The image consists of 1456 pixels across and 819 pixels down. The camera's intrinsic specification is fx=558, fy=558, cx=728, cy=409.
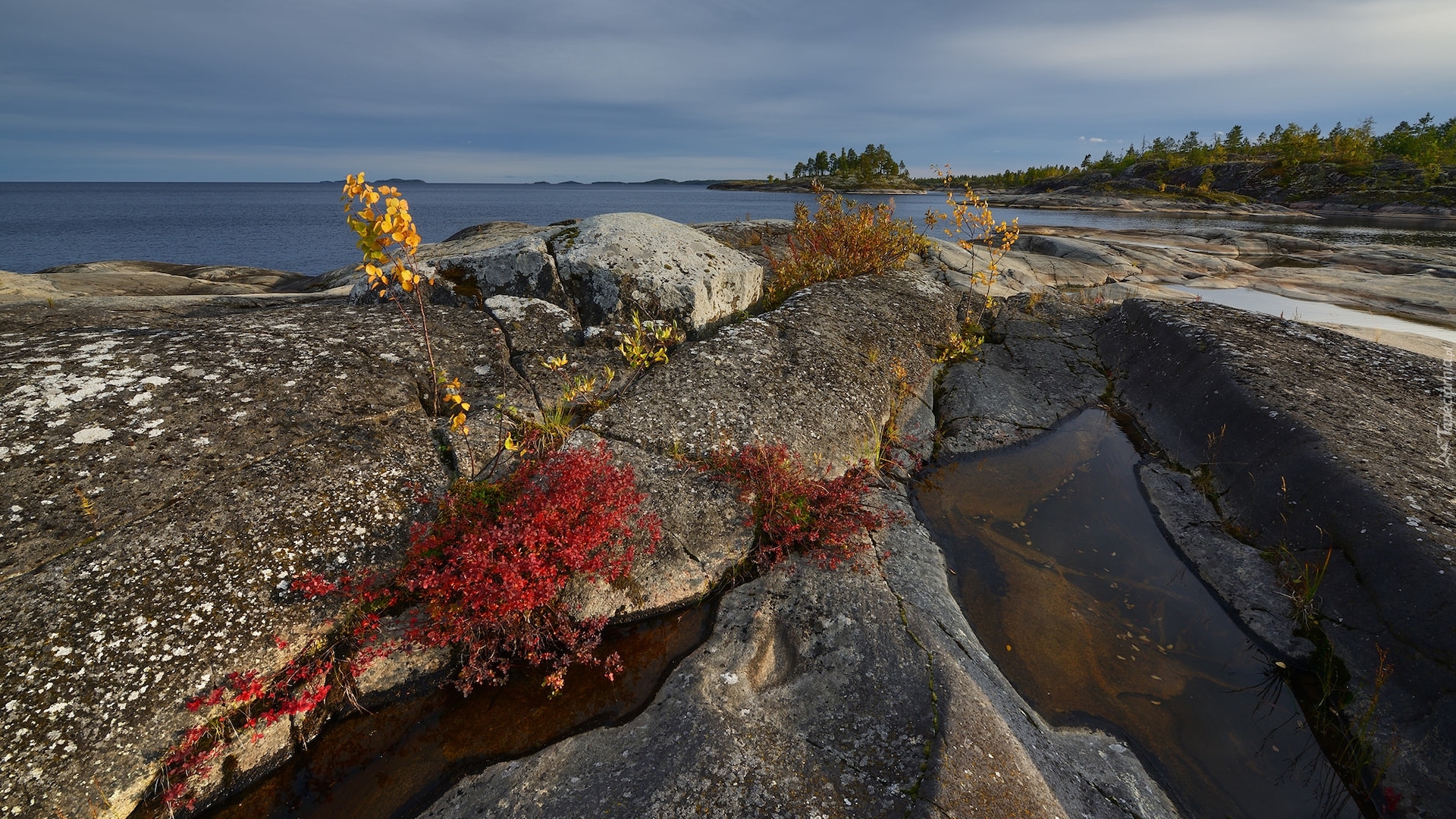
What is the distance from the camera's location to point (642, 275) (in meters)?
8.55

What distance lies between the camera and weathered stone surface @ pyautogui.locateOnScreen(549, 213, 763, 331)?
8.47 m

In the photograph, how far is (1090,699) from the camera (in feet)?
15.6

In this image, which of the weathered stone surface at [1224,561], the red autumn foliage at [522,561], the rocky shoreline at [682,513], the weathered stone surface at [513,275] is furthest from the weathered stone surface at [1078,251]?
the red autumn foliage at [522,561]

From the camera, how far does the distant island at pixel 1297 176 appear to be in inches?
2185

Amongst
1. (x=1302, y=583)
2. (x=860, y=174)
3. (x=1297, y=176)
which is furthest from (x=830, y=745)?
(x=860, y=174)

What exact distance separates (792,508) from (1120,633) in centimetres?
338

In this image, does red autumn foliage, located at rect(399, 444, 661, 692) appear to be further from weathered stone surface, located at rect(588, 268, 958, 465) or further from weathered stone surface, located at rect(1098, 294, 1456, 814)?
weathered stone surface, located at rect(1098, 294, 1456, 814)

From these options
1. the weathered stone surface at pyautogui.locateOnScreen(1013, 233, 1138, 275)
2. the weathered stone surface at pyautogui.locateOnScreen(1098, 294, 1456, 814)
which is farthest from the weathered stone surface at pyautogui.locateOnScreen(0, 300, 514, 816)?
the weathered stone surface at pyautogui.locateOnScreen(1013, 233, 1138, 275)

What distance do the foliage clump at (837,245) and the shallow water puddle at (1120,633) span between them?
17.0 ft

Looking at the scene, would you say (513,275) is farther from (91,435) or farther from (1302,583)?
(1302,583)

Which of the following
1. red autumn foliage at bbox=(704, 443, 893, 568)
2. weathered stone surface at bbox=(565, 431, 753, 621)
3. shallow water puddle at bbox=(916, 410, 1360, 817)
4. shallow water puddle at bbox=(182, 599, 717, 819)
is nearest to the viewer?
shallow water puddle at bbox=(182, 599, 717, 819)

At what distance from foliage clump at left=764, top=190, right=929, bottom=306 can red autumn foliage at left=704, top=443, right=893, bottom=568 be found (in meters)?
5.60

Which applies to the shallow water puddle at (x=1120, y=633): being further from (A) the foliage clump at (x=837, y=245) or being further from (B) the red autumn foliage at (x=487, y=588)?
(A) the foliage clump at (x=837, y=245)

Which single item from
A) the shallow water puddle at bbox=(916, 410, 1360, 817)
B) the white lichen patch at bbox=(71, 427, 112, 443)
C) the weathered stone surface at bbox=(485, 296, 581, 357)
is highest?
the weathered stone surface at bbox=(485, 296, 581, 357)
